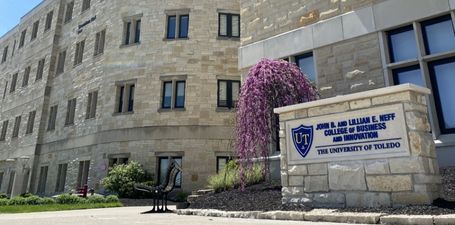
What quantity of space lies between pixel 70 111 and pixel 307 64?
705 inches

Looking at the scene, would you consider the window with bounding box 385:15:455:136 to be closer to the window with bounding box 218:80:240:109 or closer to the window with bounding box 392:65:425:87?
the window with bounding box 392:65:425:87

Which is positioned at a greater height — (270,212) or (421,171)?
(421,171)

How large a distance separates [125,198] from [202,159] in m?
4.18

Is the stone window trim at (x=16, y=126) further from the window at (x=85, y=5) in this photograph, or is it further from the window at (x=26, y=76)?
the window at (x=85, y=5)

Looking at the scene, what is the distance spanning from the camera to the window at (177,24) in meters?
20.6

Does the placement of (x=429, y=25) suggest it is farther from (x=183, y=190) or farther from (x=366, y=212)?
(x=183, y=190)

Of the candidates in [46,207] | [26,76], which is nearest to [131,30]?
[46,207]

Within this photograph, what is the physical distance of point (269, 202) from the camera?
25.5ft

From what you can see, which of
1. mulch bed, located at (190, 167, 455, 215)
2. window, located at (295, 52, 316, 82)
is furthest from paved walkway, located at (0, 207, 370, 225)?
window, located at (295, 52, 316, 82)

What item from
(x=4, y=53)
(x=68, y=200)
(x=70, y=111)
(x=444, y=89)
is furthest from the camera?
(x=4, y=53)

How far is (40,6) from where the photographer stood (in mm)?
31312

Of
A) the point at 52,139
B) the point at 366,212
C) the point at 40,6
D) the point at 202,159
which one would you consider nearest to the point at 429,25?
the point at 366,212

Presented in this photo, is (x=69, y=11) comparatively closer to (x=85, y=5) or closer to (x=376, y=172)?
(x=85, y=5)

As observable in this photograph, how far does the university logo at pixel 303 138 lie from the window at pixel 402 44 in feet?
14.0
